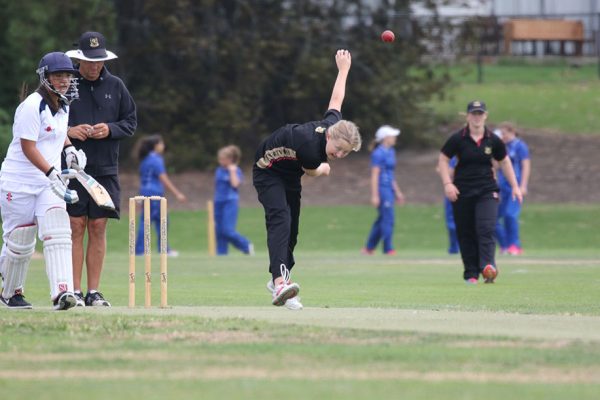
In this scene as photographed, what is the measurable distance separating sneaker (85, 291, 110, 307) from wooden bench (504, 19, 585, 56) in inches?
1397

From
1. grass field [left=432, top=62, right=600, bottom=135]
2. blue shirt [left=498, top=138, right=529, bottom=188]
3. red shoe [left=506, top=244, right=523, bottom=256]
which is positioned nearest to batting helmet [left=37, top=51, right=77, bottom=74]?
blue shirt [left=498, top=138, right=529, bottom=188]

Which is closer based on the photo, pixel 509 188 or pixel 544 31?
pixel 509 188

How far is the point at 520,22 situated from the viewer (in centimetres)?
4600

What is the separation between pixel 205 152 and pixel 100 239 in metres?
22.9

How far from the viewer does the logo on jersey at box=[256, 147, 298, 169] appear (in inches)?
440

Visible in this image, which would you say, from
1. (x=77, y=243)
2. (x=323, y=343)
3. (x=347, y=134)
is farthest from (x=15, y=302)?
(x=323, y=343)

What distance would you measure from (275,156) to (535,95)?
32.3 metres

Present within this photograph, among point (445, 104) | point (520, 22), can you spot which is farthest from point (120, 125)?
point (520, 22)

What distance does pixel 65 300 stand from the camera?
424 inches

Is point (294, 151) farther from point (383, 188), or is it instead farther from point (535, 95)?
point (535, 95)

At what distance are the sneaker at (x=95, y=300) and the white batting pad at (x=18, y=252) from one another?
79cm

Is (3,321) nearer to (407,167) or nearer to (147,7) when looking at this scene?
(147,7)

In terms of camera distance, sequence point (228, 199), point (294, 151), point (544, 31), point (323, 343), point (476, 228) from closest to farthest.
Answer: point (323, 343) < point (294, 151) < point (476, 228) < point (228, 199) < point (544, 31)

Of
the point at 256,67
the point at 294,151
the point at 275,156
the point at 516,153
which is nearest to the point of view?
the point at 294,151
